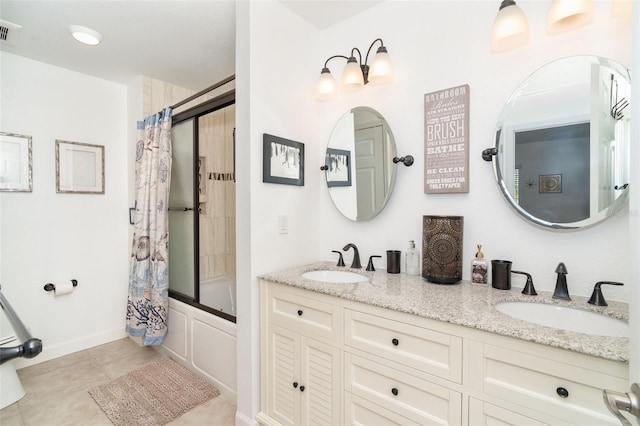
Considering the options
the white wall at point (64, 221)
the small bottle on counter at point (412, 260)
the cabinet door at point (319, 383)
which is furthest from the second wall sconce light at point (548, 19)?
the white wall at point (64, 221)

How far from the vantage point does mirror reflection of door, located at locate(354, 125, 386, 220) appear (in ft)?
5.83

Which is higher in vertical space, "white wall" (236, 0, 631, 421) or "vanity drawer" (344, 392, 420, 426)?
"white wall" (236, 0, 631, 421)

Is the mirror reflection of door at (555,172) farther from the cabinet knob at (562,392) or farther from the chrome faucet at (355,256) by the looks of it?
the chrome faucet at (355,256)

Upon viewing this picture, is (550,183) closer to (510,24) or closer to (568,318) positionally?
(568,318)

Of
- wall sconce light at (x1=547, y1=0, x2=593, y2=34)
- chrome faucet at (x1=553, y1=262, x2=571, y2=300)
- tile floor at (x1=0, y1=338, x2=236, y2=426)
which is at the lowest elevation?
tile floor at (x1=0, y1=338, x2=236, y2=426)

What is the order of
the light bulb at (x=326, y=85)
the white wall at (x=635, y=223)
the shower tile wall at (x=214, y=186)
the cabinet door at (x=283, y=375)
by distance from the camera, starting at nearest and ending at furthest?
the white wall at (x=635, y=223), the cabinet door at (x=283, y=375), the light bulb at (x=326, y=85), the shower tile wall at (x=214, y=186)

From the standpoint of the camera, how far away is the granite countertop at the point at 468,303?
81 centimetres

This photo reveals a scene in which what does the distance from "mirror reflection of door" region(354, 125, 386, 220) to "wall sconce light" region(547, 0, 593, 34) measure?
87 cm

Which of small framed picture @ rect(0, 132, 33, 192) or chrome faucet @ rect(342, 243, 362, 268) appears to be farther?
small framed picture @ rect(0, 132, 33, 192)

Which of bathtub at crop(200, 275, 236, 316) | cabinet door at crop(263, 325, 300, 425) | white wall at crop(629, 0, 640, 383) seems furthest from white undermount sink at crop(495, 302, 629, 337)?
bathtub at crop(200, 275, 236, 316)

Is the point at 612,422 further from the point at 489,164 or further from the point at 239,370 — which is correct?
the point at 239,370

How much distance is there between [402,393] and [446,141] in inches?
47.3

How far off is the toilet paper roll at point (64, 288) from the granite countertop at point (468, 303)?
207 centimetres

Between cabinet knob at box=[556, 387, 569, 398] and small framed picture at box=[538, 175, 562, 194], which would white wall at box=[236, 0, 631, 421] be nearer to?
small framed picture at box=[538, 175, 562, 194]
